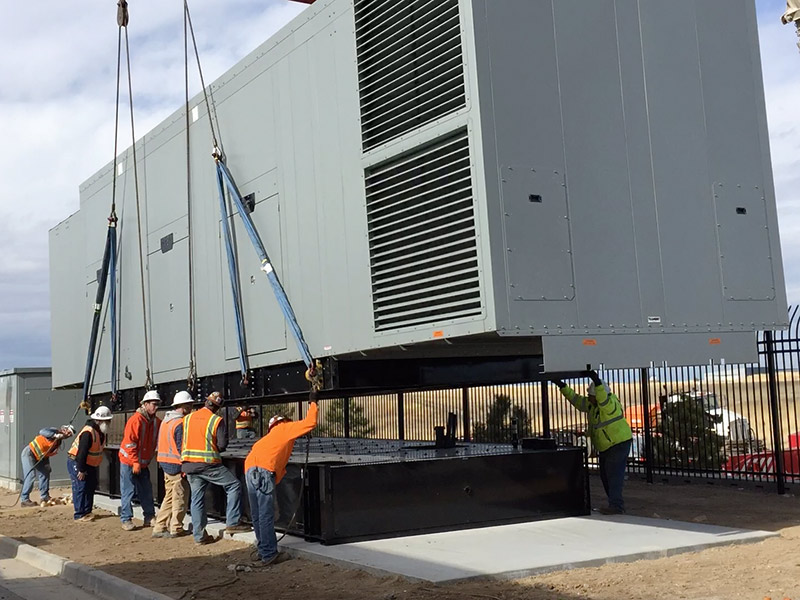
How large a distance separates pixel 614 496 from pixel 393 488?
10.0 ft

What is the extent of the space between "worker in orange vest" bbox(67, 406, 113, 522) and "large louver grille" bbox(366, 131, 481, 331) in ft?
23.0

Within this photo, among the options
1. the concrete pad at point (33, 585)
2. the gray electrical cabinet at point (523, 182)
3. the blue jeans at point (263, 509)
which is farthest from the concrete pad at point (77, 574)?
the gray electrical cabinet at point (523, 182)

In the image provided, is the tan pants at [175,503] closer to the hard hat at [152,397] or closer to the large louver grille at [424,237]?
the hard hat at [152,397]

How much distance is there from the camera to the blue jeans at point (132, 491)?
508 inches

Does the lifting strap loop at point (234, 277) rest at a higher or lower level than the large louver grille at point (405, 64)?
lower

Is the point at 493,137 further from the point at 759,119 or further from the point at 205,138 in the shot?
the point at 205,138

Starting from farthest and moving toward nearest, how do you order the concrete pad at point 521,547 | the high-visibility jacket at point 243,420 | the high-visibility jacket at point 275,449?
the high-visibility jacket at point 243,420 → the high-visibility jacket at point 275,449 → the concrete pad at point 521,547

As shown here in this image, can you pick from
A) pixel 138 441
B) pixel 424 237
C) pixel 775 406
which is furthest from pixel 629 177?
pixel 138 441

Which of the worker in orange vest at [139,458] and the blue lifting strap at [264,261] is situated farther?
the worker in orange vest at [139,458]

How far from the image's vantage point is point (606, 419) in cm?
1175

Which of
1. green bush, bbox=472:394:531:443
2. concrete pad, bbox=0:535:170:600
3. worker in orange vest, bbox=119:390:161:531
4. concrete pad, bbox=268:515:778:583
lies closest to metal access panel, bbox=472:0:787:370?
concrete pad, bbox=268:515:778:583

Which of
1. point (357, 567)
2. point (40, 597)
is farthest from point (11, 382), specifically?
point (357, 567)

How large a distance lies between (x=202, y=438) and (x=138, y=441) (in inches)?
96.5

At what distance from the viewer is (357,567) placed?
8430 mm
